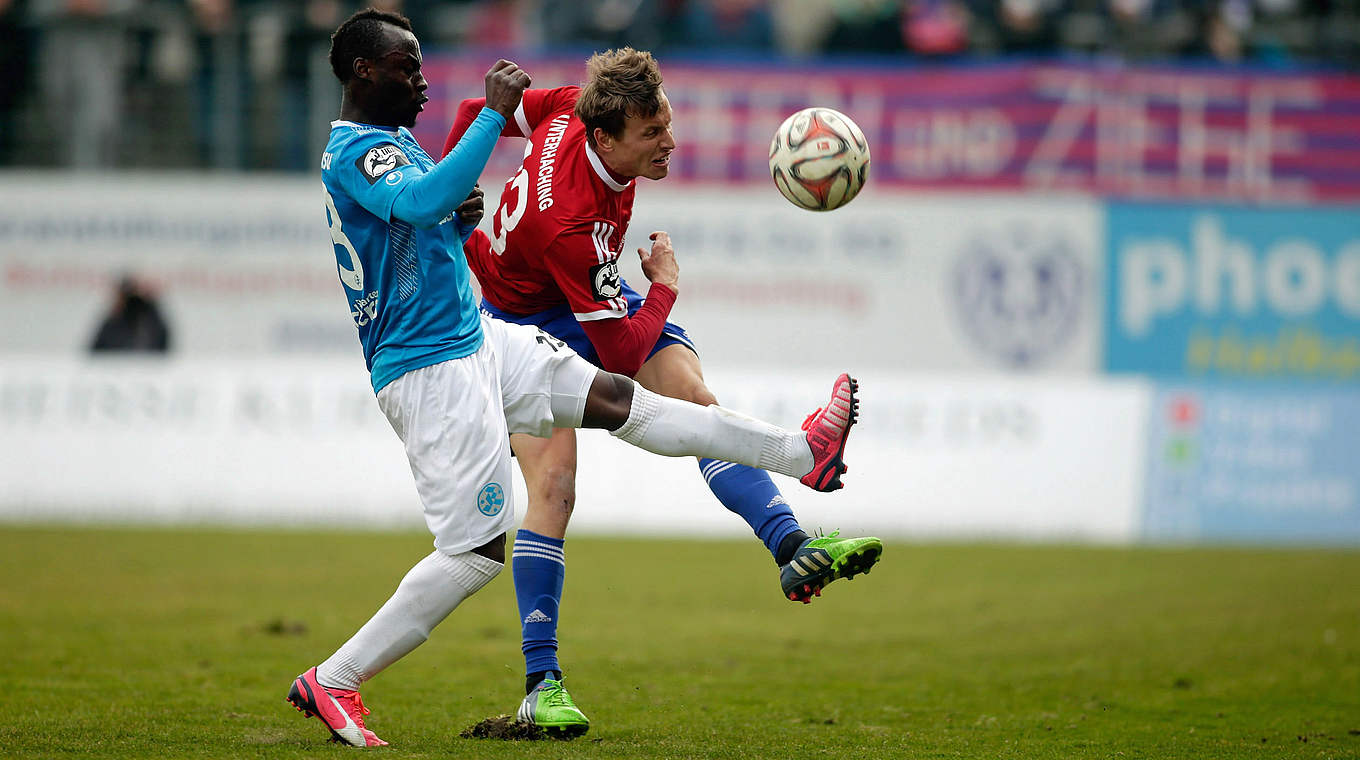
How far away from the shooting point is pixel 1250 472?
14031 mm

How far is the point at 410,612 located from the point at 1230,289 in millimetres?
12610

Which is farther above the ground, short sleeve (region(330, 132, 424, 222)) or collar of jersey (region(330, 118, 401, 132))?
collar of jersey (region(330, 118, 401, 132))

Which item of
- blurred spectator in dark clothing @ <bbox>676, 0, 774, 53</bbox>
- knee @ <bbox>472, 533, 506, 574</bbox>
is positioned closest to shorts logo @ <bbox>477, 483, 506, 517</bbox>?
knee @ <bbox>472, 533, 506, 574</bbox>

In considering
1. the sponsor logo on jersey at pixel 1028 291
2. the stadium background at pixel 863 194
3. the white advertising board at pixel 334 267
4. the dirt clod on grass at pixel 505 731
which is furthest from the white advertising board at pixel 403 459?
the dirt clod on grass at pixel 505 731

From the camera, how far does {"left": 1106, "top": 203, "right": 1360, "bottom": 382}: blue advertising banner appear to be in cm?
1599

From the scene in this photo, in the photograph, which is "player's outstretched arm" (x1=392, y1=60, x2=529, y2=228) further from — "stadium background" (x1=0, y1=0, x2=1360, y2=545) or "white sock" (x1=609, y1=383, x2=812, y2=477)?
"stadium background" (x1=0, y1=0, x2=1360, y2=545)

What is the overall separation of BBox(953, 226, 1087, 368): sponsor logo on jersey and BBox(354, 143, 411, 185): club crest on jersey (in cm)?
1161

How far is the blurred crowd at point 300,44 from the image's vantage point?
16.0 m

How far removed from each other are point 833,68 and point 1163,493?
5.30 m

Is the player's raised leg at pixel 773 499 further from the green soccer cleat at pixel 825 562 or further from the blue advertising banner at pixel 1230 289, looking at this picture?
the blue advertising banner at pixel 1230 289

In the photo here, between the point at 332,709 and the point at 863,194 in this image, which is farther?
the point at 863,194

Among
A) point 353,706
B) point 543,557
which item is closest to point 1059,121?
point 543,557

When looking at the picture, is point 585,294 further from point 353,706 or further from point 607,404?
point 353,706

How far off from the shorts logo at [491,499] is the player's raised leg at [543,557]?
2.29 ft
